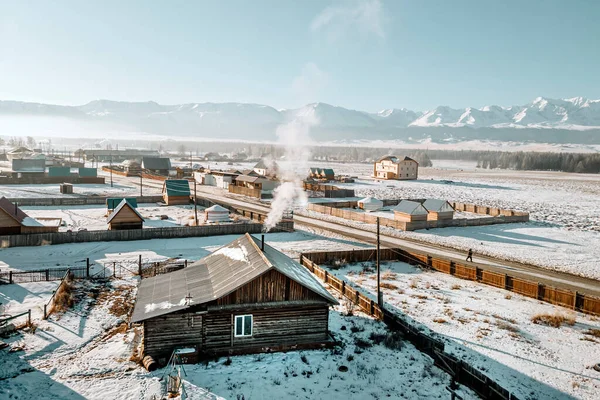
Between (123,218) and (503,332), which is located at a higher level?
(123,218)

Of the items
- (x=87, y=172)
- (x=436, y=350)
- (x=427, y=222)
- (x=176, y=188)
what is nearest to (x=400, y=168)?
(x=427, y=222)

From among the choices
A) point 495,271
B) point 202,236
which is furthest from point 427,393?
point 202,236

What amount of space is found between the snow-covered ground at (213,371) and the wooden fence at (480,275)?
12.6 metres

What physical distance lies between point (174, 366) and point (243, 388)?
347 cm

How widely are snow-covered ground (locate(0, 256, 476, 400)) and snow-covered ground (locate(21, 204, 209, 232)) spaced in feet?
84.9

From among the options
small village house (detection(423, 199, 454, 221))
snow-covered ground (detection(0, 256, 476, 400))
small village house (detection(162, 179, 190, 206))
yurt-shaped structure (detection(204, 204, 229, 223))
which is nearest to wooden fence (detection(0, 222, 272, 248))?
yurt-shaped structure (detection(204, 204, 229, 223))

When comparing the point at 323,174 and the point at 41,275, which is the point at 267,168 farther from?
the point at 41,275

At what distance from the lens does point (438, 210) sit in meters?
50.0

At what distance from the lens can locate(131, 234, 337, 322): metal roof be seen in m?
19.4

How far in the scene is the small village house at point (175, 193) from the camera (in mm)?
62522

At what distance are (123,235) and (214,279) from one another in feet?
75.9

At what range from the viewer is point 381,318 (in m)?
23.7

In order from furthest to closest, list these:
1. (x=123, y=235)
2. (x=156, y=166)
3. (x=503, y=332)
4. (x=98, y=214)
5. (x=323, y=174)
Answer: (x=323, y=174), (x=156, y=166), (x=98, y=214), (x=123, y=235), (x=503, y=332)

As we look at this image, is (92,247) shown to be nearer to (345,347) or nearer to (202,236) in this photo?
(202,236)
